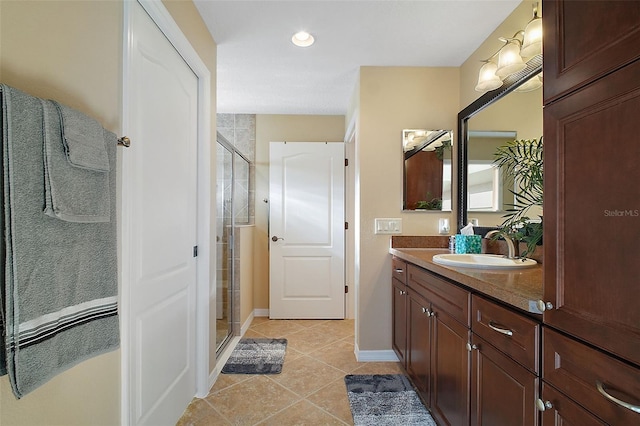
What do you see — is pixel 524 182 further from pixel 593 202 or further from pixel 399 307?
pixel 399 307

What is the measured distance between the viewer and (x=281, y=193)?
3.50 m

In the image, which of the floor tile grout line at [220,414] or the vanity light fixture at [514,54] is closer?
the vanity light fixture at [514,54]

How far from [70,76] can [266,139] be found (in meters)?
2.76

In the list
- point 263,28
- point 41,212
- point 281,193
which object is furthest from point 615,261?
point 281,193

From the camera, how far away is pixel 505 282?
1.09 metres

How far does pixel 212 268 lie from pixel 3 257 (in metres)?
1.40

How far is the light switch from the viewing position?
2.44 metres

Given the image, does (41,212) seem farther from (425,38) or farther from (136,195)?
(425,38)

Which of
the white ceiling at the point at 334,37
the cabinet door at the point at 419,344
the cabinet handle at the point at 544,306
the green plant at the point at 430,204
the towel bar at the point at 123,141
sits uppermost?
the white ceiling at the point at 334,37

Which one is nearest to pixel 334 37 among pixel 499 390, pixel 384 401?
pixel 499 390

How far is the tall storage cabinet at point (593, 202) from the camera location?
61 centimetres

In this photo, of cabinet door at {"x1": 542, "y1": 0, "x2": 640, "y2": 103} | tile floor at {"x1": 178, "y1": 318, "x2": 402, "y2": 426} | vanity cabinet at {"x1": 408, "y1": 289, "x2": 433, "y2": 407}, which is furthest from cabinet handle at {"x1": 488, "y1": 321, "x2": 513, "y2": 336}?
tile floor at {"x1": 178, "y1": 318, "x2": 402, "y2": 426}

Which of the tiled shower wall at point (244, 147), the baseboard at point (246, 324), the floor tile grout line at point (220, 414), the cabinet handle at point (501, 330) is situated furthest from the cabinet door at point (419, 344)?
the tiled shower wall at point (244, 147)

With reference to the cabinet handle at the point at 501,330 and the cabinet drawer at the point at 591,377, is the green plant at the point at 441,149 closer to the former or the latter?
the cabinet handle at the point at 501,330
